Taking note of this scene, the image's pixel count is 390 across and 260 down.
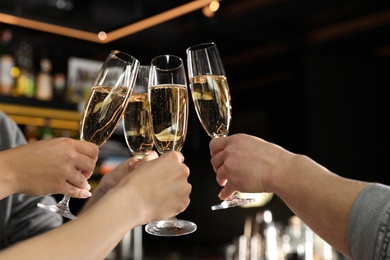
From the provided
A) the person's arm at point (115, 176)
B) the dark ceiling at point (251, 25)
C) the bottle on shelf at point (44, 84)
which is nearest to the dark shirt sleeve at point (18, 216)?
the person's arm at point (115, 176)

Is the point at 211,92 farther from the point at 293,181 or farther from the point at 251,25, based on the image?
the point at 251,25

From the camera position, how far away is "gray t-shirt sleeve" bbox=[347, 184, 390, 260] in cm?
123

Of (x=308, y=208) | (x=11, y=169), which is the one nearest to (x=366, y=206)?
(x=308, y=208)

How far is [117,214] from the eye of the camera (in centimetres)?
121

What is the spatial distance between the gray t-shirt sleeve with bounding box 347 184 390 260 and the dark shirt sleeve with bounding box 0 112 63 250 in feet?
4.24

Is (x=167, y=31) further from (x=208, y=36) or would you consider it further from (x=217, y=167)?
(x=217, y=167)

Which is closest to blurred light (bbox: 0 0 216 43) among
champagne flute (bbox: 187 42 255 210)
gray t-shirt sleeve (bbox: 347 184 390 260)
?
champagne flute (bbox: 187 42 255 210)

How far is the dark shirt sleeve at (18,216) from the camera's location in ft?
7.61

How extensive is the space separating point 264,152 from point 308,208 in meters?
0.20

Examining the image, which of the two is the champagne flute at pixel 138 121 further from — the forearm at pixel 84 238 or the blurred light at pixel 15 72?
the blurred light at pixel 15 72


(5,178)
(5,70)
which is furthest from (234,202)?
(5,70)

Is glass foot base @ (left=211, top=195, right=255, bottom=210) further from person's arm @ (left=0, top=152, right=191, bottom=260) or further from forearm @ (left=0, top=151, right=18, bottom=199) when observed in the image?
forearm @ (left=0, top=151, right=18, bottom=199)

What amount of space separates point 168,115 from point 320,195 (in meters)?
0.39

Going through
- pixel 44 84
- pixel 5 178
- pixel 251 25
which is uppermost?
pixel 251 25
